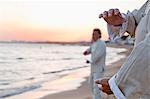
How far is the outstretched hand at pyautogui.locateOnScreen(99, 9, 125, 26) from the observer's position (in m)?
1.93

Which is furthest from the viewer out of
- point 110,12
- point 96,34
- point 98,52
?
point 98,52

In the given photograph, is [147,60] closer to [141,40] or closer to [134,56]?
[134,56]

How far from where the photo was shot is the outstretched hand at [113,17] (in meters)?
1.93

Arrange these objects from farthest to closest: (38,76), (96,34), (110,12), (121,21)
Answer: (38,76)
(96,34)
(121,21)
(110,12)

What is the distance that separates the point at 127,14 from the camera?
2.14 metres

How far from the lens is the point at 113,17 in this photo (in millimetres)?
1975

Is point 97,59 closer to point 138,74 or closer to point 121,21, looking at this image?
point 121,21

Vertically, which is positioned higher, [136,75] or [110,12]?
[110,12]

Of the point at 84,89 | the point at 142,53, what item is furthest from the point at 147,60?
the point at 84,89

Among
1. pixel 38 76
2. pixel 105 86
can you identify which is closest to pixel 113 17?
pixel 105 86

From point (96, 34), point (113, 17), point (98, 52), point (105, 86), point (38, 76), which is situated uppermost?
point (113, 17)

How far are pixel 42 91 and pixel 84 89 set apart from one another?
1.45 metres

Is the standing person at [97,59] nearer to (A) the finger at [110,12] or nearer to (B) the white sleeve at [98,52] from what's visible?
(B) the white sleeve at [98,52]

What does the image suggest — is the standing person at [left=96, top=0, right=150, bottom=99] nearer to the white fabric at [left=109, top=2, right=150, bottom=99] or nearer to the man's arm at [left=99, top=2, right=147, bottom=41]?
the white fabric at [left=109, top=2, right=150, bottom=99]
